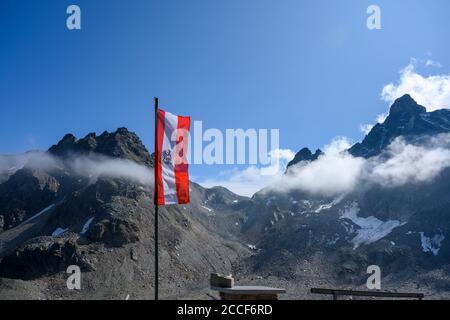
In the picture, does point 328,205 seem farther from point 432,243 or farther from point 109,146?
point 109,146

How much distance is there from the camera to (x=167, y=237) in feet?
380

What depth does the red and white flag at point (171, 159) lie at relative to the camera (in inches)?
691

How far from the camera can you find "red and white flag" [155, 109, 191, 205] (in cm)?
1756

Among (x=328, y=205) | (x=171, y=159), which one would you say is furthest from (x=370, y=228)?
(x=171, y=159)

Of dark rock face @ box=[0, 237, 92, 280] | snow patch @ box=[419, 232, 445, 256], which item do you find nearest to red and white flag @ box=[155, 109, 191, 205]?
dark rock face @ box=[0, 237, 92, 280]

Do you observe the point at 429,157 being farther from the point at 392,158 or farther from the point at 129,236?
the point at 129,236

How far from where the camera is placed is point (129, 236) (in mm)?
106688

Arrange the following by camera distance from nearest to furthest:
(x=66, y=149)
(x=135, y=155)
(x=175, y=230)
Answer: (x=175, y=230)
(x=135, y=155)
(x=66, y=149)

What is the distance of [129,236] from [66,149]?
245ft

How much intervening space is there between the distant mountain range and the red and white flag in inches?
2511

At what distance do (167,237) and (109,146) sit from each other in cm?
5247

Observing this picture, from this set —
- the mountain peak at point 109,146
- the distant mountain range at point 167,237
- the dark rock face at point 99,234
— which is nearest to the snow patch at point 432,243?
the distant mountain range at point 167,237

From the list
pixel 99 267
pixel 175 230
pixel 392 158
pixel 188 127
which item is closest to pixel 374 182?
pixel 392 158

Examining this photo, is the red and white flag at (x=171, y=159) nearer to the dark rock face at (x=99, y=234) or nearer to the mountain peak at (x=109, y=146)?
the dark rock face at (x=99, y=234)
